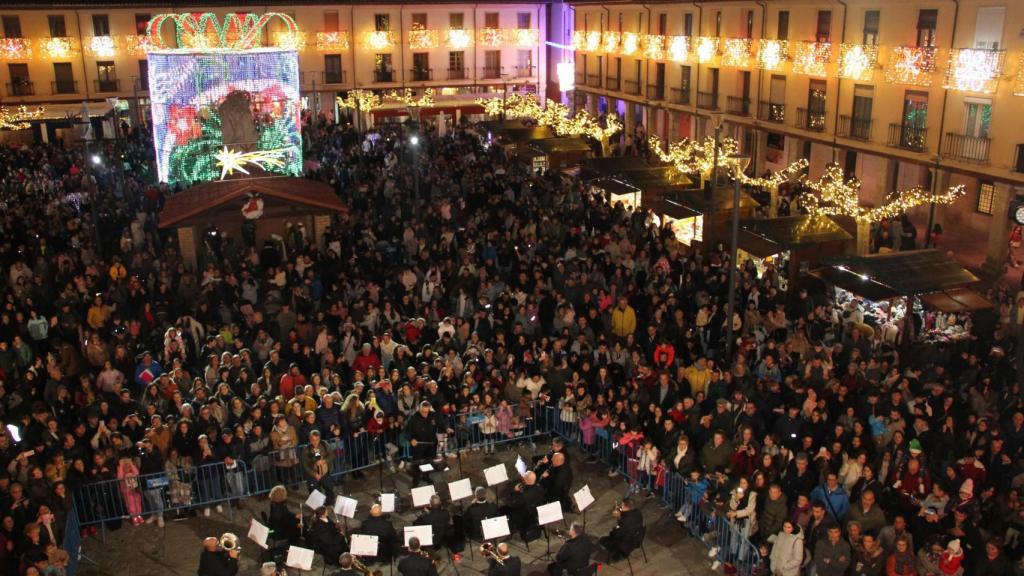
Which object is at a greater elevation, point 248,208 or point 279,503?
point 248,208

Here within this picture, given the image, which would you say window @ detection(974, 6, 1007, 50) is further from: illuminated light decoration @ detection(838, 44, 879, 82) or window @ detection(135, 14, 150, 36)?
window @ detection(135, 14, 150, 36)

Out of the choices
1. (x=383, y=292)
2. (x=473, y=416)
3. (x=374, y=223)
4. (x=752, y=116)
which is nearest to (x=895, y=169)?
(x=752, y=116)

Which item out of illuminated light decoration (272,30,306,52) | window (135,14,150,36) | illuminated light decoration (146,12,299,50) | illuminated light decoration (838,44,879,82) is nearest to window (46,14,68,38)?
window (135,14,150,36)

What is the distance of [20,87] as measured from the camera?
40.2 m

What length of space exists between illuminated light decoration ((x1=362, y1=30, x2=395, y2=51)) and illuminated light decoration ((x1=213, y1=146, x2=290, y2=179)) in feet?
74.5

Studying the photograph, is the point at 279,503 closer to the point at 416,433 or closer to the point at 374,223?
the point at 416,433

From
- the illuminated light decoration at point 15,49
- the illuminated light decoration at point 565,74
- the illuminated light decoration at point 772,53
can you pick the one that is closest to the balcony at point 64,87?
the illuminated light decoration at point 15,49

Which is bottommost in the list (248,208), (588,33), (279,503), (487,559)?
(487,559)

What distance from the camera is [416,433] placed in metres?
12.2

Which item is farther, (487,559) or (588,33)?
(588,33)

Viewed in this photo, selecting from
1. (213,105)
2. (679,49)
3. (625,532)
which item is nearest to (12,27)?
(213,105)

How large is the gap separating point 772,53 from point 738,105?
130 inches

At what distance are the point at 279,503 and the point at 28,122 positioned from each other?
111 feet

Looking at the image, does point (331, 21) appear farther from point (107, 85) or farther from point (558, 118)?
point (558, 118)
